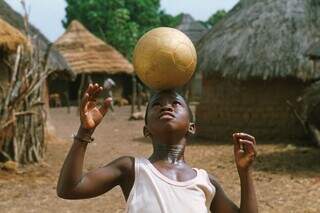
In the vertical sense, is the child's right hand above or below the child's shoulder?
above

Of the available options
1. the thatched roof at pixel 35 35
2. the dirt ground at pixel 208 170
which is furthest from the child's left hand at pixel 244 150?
the thatched roof at pixel 35 35

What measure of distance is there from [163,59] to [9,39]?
617 centimetres

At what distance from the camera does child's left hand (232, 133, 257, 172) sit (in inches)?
84.0

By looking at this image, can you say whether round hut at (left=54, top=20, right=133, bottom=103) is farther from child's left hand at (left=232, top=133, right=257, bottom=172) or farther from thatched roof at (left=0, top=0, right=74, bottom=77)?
child's left hand at (left=232, top=133, right=257, bottom=172)

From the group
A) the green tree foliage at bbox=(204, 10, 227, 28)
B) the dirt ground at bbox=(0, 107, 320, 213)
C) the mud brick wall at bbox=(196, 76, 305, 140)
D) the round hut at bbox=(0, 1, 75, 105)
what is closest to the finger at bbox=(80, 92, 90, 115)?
the dirt ground at bbox=(0, 107, 320, 213)

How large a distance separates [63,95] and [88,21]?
13.7m

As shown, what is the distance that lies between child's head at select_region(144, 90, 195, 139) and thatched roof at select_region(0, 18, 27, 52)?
19.9 ft

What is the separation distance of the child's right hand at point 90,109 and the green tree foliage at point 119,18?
31.1 m

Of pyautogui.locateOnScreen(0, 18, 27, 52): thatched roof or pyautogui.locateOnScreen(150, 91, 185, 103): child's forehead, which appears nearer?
pyautogui.locateOnScreen(150, 91, 185, 103): child's forehead

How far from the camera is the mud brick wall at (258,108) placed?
11.3 meters

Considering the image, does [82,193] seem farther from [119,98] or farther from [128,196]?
[119,98]

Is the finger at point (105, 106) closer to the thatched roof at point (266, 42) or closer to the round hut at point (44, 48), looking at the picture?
the round hut at point (44, 48)

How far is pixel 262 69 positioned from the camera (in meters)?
11.0

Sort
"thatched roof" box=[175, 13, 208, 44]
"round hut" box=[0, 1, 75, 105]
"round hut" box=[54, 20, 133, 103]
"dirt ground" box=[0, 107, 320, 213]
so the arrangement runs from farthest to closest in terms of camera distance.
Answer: "round hut" box=[54, 20, 133, 103]
"thatched roof" box=[175, 13, 208, 44]
"round hut" box=[0, 1, 75, 105]
"dirt ground" box=[0, 107, 320, 213]
